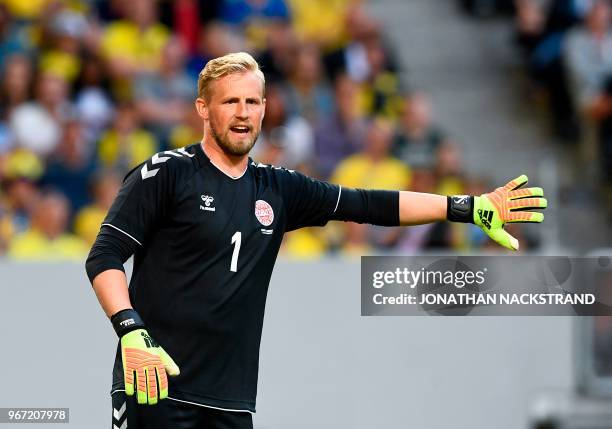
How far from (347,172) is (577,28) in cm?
304

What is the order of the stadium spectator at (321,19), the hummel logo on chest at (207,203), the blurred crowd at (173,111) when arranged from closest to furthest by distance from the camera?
the hummel logo on chest at (207,203), the blurred crowd at (173,111), the stadium spectator at (321,19)

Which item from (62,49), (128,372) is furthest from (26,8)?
(128,372)

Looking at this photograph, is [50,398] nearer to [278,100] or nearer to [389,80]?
[278,100]

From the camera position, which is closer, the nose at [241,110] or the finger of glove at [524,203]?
the nose at [241,110]

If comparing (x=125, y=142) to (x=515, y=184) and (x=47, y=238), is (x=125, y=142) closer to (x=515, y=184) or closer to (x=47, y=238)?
(x=47, y=238)

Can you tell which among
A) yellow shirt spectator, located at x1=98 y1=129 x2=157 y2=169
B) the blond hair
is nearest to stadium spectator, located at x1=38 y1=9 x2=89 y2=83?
yellow shirt spectator, located at x1=98 y1=129 x2=157 y2=169

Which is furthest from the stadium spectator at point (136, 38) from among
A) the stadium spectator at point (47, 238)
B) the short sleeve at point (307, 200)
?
the short sleeve at point (307, 200)

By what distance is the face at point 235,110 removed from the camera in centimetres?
457

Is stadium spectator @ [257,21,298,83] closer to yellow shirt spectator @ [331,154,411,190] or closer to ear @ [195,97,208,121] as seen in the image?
yellow shirt spectator @ [331,154,411,190]

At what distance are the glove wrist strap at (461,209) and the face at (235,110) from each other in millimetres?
892

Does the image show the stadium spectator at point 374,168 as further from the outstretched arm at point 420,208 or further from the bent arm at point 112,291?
the bent arm at point 112,291

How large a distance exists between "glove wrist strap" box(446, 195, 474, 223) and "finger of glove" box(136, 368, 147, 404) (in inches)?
58.9

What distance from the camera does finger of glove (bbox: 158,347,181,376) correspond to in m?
4.23

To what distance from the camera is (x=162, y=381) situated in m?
4.18
